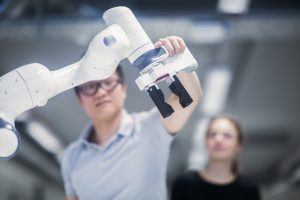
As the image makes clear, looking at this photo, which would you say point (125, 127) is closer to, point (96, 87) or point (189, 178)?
point (96, 87)

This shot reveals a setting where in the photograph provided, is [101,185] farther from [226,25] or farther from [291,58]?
[291,58]

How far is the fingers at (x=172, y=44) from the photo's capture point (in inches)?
28.6

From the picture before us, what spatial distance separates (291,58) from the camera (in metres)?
3.38

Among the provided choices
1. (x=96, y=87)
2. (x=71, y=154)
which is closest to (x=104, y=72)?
(x=96, y=87)

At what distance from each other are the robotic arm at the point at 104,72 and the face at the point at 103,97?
25cm

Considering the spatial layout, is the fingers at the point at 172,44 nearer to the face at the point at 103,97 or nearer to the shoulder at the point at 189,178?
the face at the point at 103,97

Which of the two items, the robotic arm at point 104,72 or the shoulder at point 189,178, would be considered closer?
the robotic arm at point 104,72

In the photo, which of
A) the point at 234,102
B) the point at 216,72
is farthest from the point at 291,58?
the point at 234,102

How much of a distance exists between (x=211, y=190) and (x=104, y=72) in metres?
0.86

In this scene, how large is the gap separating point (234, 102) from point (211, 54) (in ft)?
4.11

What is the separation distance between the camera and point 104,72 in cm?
72

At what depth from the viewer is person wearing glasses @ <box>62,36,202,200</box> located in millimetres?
974

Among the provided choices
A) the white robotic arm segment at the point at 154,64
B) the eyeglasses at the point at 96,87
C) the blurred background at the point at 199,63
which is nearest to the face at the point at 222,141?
the blurred background at the point at 199,63

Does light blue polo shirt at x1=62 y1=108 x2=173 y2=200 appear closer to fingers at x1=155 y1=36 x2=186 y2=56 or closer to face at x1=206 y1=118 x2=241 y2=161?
fingers at x1=155 y1=36 x2=186 y2=56
